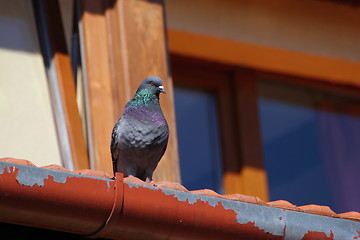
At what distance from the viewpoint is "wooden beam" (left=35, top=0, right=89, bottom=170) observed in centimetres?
547

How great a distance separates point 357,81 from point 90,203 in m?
4.52

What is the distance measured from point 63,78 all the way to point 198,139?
58.3 inches

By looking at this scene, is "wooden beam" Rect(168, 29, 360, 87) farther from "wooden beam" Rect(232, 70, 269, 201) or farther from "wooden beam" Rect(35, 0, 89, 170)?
"wooden beam" Rect(35, 0, 89, 170)

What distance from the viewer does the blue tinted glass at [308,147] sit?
703 centimetres

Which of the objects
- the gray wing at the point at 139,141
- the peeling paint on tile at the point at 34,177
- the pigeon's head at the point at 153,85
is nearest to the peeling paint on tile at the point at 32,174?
Answer: the peeling paint on tile at the point at 34,177

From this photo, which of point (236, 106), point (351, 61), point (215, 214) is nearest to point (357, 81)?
point (351, 61)

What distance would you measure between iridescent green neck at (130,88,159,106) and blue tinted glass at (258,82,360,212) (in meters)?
2.16

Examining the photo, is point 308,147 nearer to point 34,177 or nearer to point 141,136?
point 141,136

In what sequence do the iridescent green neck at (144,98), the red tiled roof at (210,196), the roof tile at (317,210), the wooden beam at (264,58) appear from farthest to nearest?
the wooden beam at (264,58), the iridescent green neck at (144,98), the roof tile at (317,210), the red tiled roof at (210,196)

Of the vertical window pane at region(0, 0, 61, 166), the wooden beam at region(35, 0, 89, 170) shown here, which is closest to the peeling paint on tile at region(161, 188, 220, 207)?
the wooden beam at region(35, 0, 89, 170)

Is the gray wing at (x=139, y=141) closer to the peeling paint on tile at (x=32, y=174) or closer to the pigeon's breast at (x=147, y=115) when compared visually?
the pigeon's breast at (x=147, y=115)

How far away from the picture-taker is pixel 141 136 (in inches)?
189

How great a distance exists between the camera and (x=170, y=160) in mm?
5340

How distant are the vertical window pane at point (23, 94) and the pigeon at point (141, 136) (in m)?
0.69
